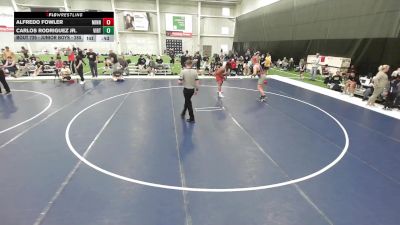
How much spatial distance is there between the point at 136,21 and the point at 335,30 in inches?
1105

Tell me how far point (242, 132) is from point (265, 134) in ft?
2.29

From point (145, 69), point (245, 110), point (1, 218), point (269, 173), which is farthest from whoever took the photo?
point (145, 69)

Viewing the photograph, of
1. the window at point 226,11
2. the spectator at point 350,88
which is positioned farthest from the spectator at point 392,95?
the window at point 226,11

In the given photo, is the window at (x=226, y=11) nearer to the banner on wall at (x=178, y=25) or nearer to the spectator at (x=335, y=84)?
the banner on wall at (x=178, y=25)

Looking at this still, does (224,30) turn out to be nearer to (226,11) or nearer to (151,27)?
(226,11)

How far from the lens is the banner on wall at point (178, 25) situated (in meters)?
37.8

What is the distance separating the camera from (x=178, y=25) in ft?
126

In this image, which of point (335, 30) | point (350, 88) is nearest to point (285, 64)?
point (335, 30)

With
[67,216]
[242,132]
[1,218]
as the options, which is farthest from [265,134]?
[1,218]

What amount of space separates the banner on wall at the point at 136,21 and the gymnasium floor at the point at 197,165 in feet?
95.8

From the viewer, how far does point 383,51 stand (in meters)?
14.1

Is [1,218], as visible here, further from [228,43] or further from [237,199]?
[228,43]

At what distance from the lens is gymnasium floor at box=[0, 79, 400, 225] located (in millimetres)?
4211
